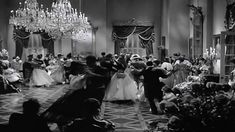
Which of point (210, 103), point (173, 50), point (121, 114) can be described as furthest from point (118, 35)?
point (210, 103)

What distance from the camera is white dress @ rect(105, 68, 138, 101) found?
10086 millimetres

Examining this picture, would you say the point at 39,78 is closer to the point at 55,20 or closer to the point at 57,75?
the point at 57,75

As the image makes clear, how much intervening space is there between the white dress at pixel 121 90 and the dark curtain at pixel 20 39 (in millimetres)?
10305

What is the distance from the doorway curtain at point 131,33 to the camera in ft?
63.1

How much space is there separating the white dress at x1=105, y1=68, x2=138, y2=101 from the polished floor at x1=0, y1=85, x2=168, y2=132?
350 mm

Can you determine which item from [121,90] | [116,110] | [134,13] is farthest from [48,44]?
[116,110]

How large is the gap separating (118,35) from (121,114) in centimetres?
1149

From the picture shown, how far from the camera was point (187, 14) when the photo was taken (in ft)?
54.2

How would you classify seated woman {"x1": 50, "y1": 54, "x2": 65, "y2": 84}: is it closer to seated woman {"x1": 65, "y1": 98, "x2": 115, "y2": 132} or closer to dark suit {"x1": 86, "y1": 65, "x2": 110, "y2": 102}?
dark suit {"x1": 86, "y1": 65, "x2": 110, "y2": 102}

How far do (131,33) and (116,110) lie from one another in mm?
11073

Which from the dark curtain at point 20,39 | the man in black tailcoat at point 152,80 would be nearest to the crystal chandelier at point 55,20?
the man in black tailcoat at point 152,80

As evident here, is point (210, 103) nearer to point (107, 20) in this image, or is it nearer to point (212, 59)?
point (212, 59)

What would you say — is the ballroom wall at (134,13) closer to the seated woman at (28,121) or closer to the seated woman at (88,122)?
the seated woman at (88,122)

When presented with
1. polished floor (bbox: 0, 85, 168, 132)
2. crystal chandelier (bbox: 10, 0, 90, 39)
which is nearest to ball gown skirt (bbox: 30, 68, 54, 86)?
polished floor (bbox: 0, 85, 168, 132)
